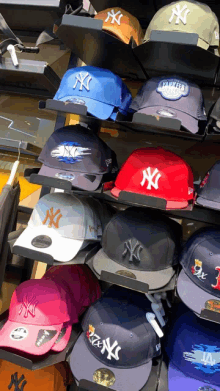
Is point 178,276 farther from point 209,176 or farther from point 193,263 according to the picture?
point 209,176

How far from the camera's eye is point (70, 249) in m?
1.10

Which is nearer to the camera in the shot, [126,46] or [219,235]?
[219,235]

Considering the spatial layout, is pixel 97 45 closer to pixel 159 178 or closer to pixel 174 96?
pixel 174 96

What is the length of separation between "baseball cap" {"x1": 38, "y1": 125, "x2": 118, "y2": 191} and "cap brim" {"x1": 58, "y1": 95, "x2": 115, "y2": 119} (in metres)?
0.13

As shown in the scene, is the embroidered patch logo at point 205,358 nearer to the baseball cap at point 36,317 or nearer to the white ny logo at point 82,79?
the baseball cap at point 36,317

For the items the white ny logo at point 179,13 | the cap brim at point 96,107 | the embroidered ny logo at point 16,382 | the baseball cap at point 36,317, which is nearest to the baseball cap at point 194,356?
the baseball cap at point 36,317

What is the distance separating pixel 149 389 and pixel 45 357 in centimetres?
35

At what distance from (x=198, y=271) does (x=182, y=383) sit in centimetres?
36

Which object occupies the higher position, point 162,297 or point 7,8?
point 7,8

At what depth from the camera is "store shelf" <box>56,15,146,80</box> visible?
107 cm

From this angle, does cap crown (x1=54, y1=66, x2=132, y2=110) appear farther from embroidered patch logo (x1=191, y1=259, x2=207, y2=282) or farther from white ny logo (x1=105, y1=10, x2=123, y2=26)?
embroidered patch logo (x1=191, y1=259, x2=207, y2=282)

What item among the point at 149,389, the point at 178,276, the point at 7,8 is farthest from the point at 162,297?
the point at 7,8

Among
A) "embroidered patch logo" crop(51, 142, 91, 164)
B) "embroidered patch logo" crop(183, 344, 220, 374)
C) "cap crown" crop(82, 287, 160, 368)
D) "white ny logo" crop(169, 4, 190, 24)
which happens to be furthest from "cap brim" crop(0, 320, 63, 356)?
"white ny logo" crop(169, 4, 190, 24)

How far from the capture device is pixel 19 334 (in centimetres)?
107
